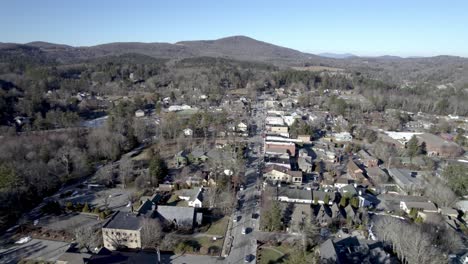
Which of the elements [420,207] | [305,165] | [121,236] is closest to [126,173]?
[121,236]

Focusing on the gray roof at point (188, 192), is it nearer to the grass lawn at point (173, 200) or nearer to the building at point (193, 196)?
the building at point (193, 196)

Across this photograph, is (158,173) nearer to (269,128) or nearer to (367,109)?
(269,128)

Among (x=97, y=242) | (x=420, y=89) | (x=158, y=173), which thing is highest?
(x=420, y=89)

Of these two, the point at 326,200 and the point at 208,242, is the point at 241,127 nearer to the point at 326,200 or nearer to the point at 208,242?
the point at 326,200

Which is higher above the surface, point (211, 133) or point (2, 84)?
point (2, 84)

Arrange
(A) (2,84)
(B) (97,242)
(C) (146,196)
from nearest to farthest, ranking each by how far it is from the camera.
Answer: (B) (97,242)
(C) (146,196)
(A) (2,84)

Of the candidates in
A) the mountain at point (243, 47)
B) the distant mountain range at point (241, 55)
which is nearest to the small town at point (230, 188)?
the distant mountain range at point (241, 55)

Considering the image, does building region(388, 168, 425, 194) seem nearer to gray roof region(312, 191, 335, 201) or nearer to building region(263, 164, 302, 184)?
gray roof region(312, 191, 335, 201)

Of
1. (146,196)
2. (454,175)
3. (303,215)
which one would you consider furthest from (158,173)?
(454,175)
